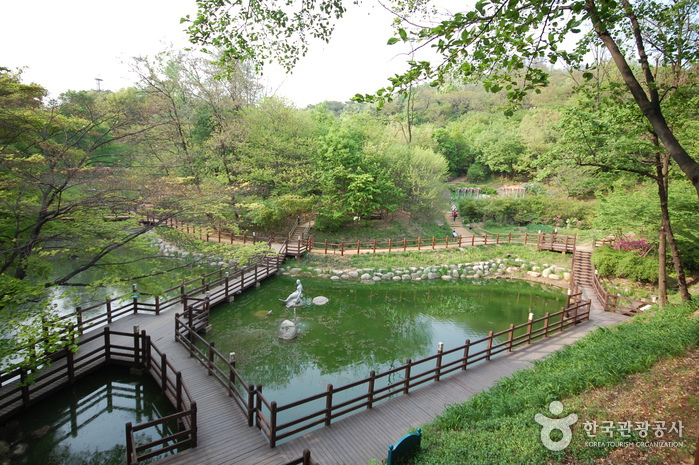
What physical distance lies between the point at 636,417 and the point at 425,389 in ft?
13.7

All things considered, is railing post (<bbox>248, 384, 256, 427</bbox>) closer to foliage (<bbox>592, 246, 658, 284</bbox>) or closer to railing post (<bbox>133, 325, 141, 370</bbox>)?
railing post (<bbox>133, 325, 141, 370</bbox>)

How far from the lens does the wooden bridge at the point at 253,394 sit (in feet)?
20.5

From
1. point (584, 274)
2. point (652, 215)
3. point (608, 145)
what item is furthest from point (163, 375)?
point (584, 274)

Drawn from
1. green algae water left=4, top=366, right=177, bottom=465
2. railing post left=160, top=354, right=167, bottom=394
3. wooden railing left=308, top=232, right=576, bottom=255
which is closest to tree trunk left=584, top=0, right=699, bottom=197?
railing post left=160, top=354, right=167, bottom=394

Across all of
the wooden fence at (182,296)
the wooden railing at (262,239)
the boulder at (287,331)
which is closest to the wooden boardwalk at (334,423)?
the wooden fence at (182,296)

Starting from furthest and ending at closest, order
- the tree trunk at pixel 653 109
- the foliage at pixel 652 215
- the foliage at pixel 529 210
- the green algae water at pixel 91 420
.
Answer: the foliage at pixel 529 210 < the foliage at pixel 652 215 < the green algae water at pixel 91 420 < the tree trunk at pixel 653 109

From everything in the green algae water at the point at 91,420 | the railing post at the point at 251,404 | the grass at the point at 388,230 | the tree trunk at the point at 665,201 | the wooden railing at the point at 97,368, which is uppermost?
the tree trunk at the point at 665,201

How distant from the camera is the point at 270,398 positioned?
29.4ft

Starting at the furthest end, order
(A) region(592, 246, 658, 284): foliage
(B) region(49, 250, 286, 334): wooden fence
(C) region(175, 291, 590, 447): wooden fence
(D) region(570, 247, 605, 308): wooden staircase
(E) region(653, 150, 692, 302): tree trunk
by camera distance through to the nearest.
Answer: (D) region(570, 247, 605, 308): wooden staircase, (A) region(592, 246, 658, 284): foliage, (B) region(49, 250, 286, 334): wooden fence, (E) region(653, 150, 692, 302): tree trunk, (C) region(175, 291, 590, 447): wooden fence

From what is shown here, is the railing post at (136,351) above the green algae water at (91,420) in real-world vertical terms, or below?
above

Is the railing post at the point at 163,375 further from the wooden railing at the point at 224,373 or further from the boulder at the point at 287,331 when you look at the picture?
the boulder at the point at 287,331

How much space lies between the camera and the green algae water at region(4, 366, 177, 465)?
6922 mm

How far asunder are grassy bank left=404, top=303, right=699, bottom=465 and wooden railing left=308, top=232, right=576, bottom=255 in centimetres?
1238

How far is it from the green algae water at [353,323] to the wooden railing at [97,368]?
7.05 ft
